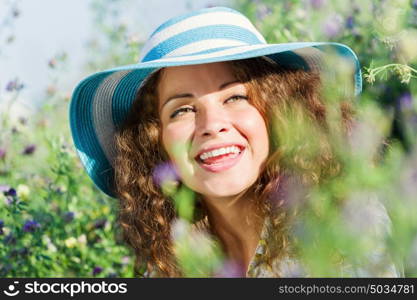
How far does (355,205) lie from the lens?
1.60 feet

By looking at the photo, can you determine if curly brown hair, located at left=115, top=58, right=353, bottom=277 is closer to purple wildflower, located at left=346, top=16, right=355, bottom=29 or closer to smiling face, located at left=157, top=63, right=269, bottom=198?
smiling face, located at left=157, top=63, right=269, bottom=198

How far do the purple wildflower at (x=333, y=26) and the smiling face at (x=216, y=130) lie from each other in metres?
0.68

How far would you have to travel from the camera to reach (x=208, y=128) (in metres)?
1.24

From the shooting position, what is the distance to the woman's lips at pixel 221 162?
127 centimetres

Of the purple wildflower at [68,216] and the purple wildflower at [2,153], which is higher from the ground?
the purple wildflower at [2,153]

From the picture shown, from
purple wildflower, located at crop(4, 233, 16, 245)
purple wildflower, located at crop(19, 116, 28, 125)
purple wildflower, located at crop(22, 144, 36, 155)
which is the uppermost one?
purple wildflower, located at crop(19, 116, 28, 125)

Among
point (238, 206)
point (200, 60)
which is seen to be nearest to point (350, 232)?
point (200, 60)

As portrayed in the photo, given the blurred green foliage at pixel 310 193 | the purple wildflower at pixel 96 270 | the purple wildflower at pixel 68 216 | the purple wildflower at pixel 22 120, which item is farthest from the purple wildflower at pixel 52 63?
the purple wildflower at pixel 96 270

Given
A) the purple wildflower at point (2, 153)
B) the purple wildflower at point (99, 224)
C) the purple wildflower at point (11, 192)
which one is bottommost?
the purple wildflower at point (11, 192)

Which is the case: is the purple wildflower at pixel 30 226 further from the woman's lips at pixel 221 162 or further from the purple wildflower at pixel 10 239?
the woman's lips at pixel 221 162

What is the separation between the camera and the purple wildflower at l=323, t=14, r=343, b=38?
1.93m

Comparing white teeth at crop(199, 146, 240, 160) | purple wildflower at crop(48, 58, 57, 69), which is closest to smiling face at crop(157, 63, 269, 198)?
white teeth at crop(199, 146, 240, 160)

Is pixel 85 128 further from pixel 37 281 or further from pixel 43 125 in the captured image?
pixel 43 125

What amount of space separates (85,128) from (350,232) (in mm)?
1254
